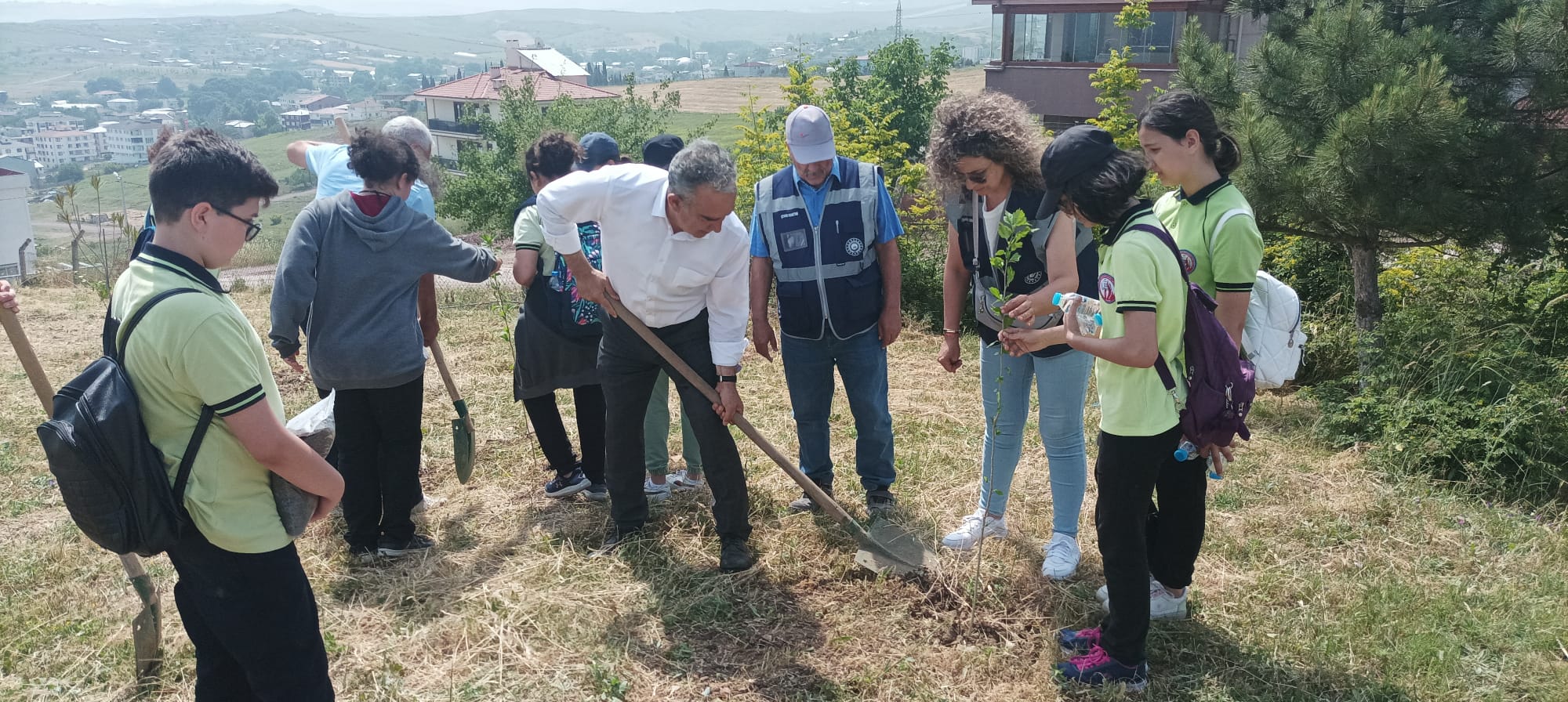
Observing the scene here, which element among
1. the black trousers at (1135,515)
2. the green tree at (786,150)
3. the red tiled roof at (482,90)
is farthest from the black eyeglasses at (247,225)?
the red tiled roof at (482,90)

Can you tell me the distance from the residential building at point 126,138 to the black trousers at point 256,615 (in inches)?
4623

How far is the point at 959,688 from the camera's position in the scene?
2.83m

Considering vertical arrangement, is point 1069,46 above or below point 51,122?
above

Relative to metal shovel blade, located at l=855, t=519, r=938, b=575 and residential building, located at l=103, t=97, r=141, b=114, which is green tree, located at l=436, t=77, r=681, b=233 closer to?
metal shovel blade, located at l=855, t=519, r=938, b=575

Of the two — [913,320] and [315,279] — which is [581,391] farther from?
[913,320]

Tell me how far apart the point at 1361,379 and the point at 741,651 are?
394 cm

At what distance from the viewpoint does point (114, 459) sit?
1.84 meters

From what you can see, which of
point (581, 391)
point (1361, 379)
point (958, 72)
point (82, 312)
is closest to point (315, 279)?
point (581, 391)

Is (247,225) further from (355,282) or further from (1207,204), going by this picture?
(1207,204)

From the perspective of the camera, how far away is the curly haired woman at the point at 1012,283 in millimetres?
3062

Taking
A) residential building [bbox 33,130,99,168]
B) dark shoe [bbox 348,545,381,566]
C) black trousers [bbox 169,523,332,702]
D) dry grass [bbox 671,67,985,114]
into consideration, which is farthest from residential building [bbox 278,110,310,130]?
black trousers [bbox 169,523,332,702]

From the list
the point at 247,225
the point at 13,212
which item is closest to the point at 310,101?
the point at 13,212

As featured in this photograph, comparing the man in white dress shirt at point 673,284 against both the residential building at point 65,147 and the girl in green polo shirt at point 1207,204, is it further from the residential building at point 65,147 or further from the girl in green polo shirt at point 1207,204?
the residential building at point 65,147

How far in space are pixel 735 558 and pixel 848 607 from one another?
19.4 inches
